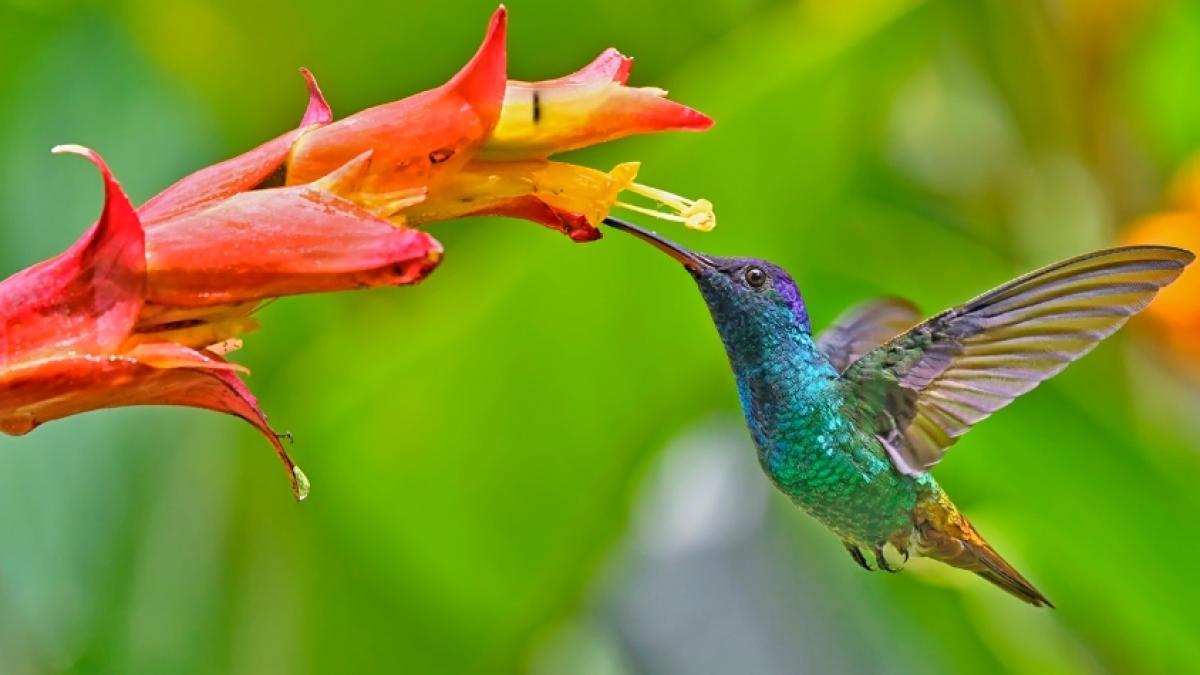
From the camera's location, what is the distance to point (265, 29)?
218 cm

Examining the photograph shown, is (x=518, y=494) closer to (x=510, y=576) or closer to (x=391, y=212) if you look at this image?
(x=510, y=576)

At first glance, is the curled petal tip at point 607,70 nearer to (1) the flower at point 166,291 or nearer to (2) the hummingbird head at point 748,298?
(1) the flower at point 166,291

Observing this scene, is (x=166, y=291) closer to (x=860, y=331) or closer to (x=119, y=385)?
(x=119, y=385)

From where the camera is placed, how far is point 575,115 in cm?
83

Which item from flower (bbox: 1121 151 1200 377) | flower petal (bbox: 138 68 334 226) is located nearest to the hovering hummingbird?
flower petal (bbox: 138 68 334 226)

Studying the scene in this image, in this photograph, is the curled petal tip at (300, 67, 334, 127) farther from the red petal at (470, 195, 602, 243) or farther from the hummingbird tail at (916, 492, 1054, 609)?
the hummingbird tail at (916, 492, 1054, 609)

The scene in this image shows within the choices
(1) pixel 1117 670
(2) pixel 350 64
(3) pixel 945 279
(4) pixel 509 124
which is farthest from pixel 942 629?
(4) pixel 509 124

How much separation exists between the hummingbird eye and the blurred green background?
0.46m

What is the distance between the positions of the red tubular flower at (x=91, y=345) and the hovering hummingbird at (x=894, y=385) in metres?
0.44

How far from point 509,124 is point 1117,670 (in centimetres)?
147

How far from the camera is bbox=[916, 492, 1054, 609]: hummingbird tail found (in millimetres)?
1316

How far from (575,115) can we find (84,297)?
27 centimetres

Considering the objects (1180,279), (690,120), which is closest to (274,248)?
(690,120)

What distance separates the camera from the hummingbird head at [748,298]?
3.98 ft
